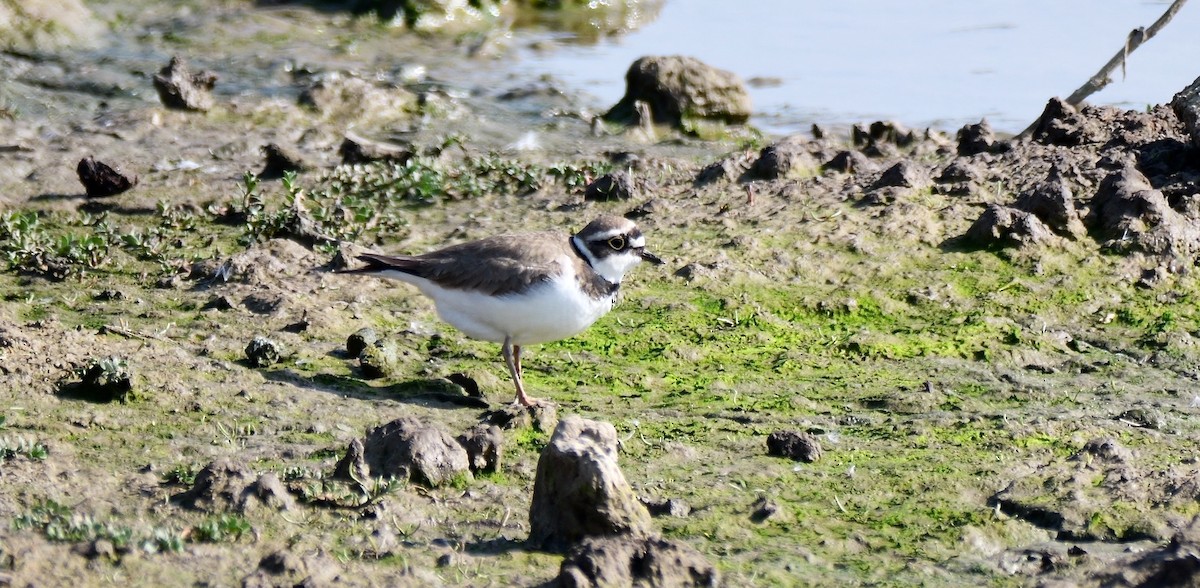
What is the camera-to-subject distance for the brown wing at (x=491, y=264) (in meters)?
7.68

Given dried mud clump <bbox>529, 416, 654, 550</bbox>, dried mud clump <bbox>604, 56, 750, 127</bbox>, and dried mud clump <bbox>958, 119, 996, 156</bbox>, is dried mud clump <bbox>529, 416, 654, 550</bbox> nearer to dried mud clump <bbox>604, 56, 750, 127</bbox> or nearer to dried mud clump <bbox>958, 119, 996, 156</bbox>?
dried mud clump <bbox>958, 119, 996, 156</bbox>

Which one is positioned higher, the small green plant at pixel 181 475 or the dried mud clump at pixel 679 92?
the dried mud clump at pixel 679 92

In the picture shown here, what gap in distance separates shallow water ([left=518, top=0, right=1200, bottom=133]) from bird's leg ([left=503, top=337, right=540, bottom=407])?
Result: 23.8 ft

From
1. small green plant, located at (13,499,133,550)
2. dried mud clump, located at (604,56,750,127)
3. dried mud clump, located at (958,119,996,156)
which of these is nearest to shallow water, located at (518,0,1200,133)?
dried mud clump, located at (604,56,750,127)

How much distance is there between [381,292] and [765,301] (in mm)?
2467

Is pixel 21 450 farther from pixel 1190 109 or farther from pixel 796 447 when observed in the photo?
pixel 1190 109

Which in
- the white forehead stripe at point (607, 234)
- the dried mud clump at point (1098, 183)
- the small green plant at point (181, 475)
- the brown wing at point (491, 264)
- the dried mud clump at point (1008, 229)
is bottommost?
the small green plant at point (181, 475)

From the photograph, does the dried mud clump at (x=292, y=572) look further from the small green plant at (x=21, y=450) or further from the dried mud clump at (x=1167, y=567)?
the dried mud clump at (x=1167, y=567)

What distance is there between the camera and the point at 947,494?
6129 millimetres

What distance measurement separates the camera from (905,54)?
17.1 m

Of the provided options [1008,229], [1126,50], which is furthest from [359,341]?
[1126,50]

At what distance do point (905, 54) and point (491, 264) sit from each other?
10600 mm

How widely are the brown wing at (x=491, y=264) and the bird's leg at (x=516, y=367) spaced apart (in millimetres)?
A: 315

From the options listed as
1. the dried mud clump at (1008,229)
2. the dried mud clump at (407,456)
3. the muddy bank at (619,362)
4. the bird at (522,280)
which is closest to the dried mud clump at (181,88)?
the muddy bank at (619,362)
